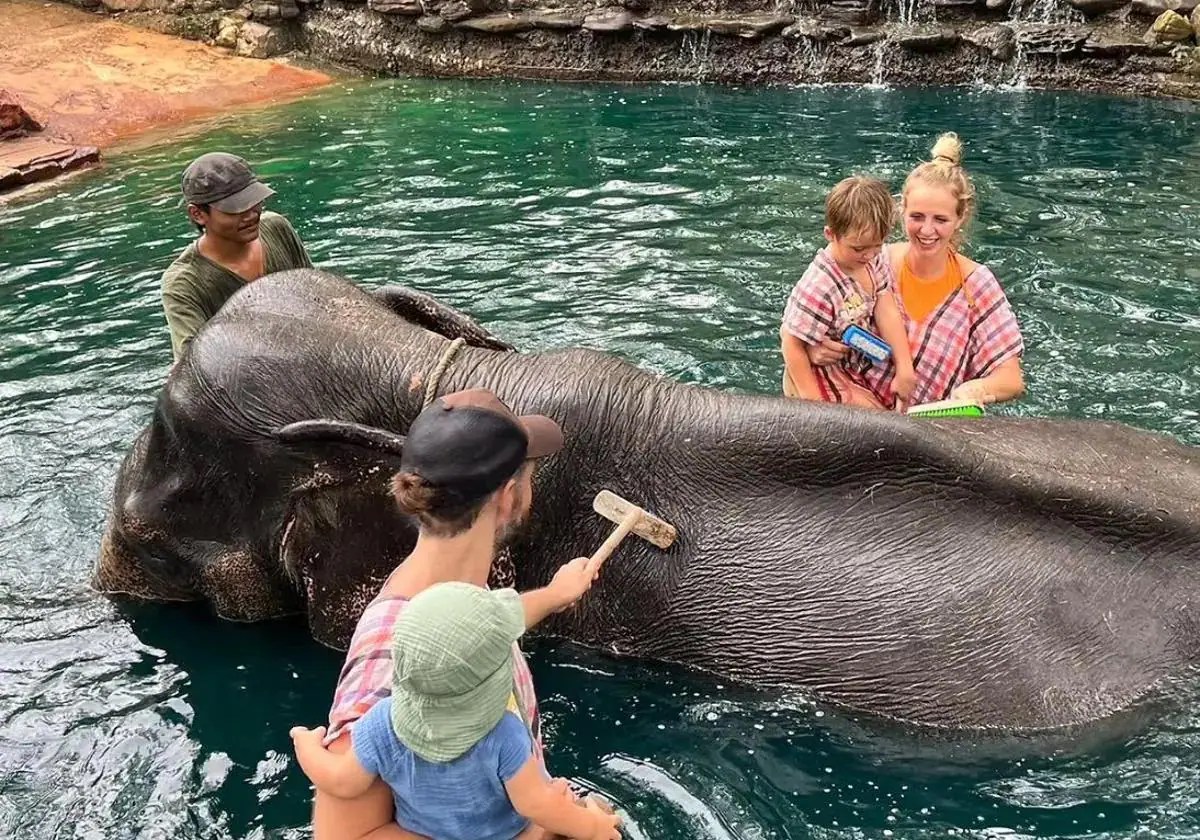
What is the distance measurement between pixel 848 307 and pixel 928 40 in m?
11.9

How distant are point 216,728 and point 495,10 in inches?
605

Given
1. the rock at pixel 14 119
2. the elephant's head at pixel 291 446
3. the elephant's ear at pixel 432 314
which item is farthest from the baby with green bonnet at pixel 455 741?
the rock at pixel 14 119

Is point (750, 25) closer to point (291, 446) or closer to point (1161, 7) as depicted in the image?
point (1161, 7)

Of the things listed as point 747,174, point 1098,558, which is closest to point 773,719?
point 1098,558

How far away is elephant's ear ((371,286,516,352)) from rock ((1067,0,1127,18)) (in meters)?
12.9

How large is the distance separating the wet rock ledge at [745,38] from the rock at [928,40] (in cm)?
2

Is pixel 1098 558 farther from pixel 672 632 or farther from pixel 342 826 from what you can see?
pixel 342 826

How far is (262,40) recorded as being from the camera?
1889 centimetres

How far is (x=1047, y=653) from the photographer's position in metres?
3.48

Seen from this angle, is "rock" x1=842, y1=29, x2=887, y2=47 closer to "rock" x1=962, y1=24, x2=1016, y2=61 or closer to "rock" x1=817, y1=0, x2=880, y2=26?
"rock" x1=817, y1=0, x2=880, y2=26

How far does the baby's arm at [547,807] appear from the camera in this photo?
2.40m

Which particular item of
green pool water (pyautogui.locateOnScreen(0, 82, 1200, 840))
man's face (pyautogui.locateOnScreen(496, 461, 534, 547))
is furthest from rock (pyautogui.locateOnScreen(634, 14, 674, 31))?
man's face (pyautogui.locateOnScreen(496, 461, 534, 547))

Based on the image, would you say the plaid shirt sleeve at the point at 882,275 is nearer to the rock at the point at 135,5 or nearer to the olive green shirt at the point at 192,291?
the olive green shirt at the point at 192,291

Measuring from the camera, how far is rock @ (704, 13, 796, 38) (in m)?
16.0
